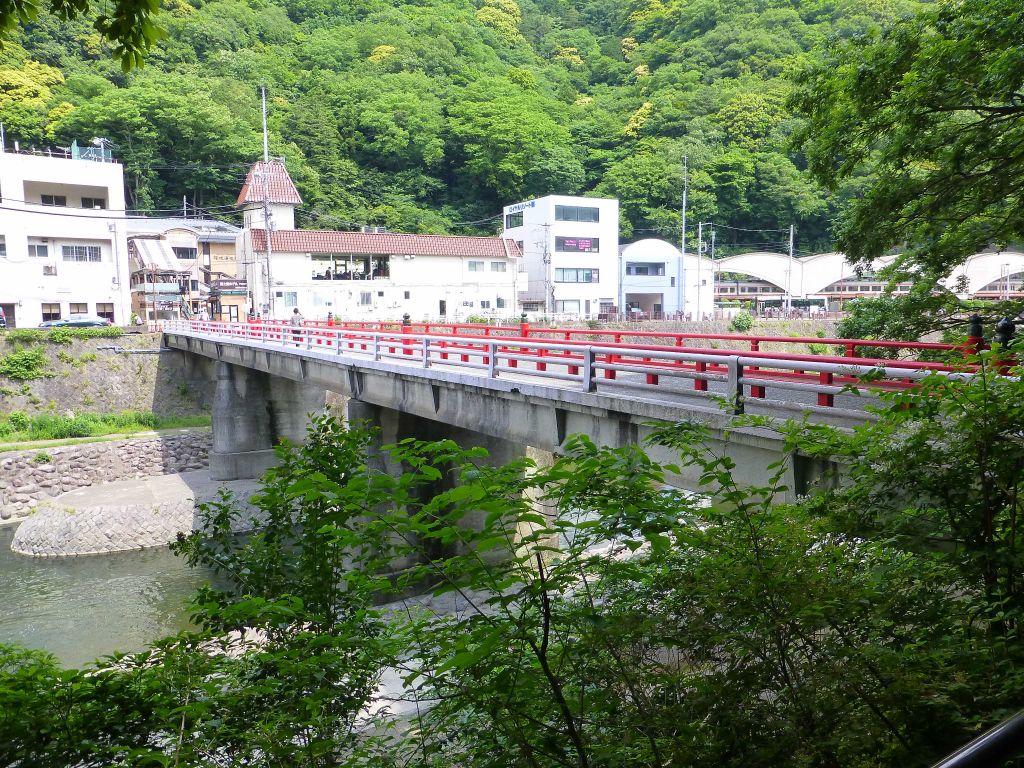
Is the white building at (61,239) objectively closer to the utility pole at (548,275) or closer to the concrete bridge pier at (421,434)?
the utility pole at (548,275)

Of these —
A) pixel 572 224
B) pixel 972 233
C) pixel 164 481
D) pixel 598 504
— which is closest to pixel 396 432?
pixel 972 233

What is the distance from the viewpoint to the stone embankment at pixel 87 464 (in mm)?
28817

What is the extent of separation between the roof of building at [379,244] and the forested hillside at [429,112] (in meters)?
17.0

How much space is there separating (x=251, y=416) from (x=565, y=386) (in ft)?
77.5

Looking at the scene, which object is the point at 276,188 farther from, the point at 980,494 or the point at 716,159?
the point at 980,494

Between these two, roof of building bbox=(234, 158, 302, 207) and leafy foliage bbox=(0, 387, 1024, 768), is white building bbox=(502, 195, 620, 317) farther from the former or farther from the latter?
leafy foliage bbox=(0, 387, 1024, 768)

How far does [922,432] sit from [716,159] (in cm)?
7720

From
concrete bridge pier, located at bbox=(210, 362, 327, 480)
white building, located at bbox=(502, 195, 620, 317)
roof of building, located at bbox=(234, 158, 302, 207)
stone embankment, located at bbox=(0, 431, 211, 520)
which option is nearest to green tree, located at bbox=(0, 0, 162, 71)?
concrete bridge pier, located at bbox=(210, 362, 327, 480)

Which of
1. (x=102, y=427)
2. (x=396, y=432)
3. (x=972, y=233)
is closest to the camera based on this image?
(x=972, y=233)

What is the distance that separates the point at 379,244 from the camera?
5184cm

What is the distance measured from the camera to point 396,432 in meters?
17.9

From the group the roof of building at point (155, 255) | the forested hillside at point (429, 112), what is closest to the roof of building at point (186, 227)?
the roof of building at point (155, 255)

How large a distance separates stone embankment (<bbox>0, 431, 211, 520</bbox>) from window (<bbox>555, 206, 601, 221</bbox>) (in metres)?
33.7

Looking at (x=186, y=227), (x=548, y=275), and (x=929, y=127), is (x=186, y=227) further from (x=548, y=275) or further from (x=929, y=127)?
(x=929, y=127)
